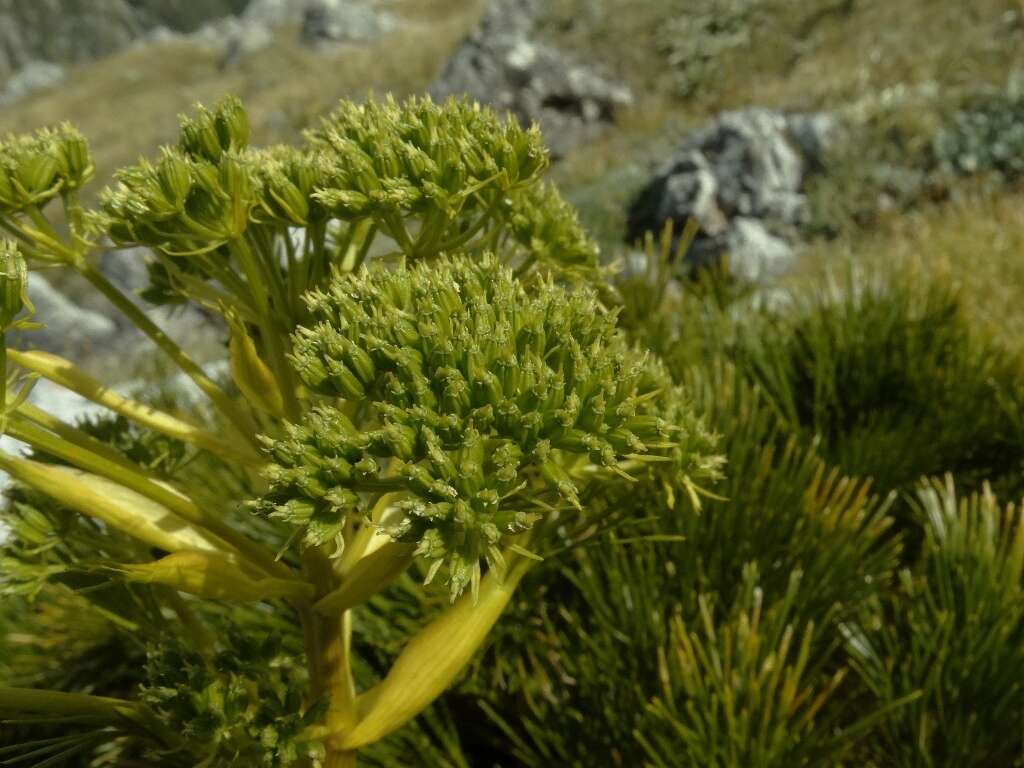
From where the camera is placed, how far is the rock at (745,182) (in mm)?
10095

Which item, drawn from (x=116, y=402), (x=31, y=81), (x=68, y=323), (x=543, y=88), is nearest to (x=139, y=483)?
(x=116, y=402)

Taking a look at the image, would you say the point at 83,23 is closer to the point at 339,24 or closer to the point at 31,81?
the point at 31,81

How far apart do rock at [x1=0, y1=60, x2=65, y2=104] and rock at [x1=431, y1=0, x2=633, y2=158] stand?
39.6 meters

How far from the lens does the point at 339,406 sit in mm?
1336

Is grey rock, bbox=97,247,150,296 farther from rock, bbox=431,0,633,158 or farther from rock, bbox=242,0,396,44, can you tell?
rock, bbox=242,0,396,44

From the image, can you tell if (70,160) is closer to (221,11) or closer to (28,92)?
(28,92)

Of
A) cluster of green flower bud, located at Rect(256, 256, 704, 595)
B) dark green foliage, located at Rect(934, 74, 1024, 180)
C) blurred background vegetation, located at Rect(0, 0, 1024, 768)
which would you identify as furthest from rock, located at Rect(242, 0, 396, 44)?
cluster of green flower bud, located at Rect(256, 256, 704, 595)

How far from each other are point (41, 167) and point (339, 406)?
0.61 m

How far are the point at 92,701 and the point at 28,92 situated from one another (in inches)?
2193

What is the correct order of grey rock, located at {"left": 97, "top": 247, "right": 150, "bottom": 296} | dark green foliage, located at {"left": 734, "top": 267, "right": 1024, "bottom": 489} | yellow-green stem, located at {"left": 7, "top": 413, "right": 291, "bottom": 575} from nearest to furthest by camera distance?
yellow-green stem, located at {"left": 7, "top": 413, "right": 291, "bottom": 575}, dark green foliage, located at {"left": 734, "top": 267, "right": 1024, "bottom": 489}, grey rock, located at {"left": 97, "top": 247, "right": 150, "bottom": 296}

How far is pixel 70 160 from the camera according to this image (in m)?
1.47

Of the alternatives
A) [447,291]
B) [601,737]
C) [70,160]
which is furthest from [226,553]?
[601,737]

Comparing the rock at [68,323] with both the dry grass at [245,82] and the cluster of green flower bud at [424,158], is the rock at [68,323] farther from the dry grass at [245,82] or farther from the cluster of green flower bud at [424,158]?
the cluster of green flower bud at [424,158]

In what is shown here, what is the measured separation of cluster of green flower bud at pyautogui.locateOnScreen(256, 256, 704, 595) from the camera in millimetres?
1015
